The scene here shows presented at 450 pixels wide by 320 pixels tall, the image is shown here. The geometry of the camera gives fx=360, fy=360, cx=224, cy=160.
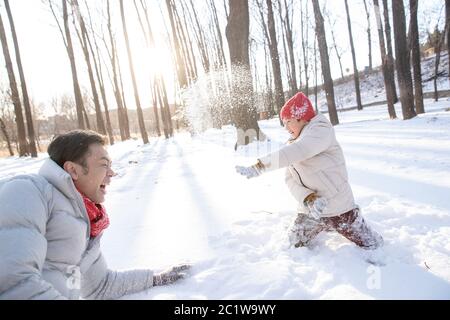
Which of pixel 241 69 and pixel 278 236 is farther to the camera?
pixel 241 69

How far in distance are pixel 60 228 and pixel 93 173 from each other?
0.31 metres

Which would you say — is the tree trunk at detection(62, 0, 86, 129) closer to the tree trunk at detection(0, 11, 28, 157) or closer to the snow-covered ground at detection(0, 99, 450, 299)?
the tree trunk at detection(0, 11, 28, 157)

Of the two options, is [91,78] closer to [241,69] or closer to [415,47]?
[241,69]

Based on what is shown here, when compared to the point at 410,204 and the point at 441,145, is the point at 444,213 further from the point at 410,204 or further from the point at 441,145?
the point at 441,145

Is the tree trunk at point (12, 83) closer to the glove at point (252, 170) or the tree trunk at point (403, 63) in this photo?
the tree trunk at point (403, 63)

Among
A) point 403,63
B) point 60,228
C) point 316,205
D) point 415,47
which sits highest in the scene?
point 415,47

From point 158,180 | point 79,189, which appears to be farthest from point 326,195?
point 158,180

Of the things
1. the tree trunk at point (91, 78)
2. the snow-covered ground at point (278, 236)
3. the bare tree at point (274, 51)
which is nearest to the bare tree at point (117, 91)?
the tree trunk at point (91, 78)

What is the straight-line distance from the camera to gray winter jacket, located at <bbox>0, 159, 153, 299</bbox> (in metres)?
1.28

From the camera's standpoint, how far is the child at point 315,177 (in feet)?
8.07

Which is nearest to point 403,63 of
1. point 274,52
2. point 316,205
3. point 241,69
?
point 241,69

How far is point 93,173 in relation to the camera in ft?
5.76

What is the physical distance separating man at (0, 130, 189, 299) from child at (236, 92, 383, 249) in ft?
3.34
